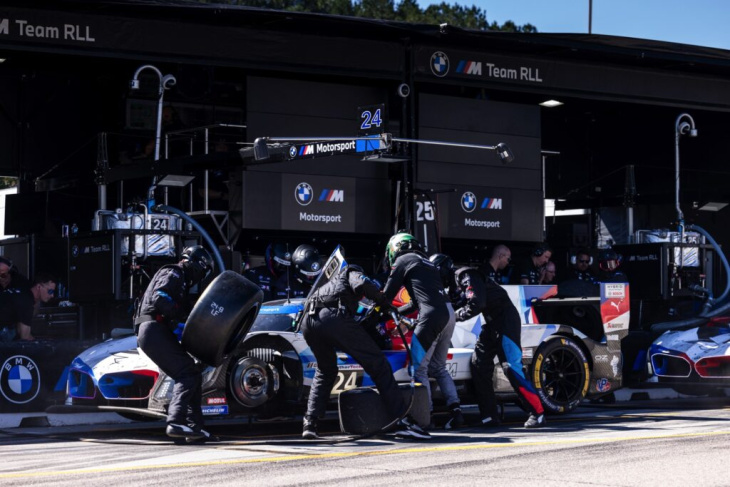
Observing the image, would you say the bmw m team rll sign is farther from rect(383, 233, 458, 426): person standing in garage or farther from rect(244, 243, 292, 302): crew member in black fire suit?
rect(383, 233, 458, 426): person standing in garage

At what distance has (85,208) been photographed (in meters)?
18.8

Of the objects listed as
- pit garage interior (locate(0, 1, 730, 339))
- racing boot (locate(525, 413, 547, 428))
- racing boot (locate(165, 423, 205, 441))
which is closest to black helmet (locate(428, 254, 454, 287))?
racing boot (locate(525, 413, 547, 428))

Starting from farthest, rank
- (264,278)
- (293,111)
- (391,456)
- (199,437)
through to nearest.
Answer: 1. (293,111)
2. (264,278)
3. (199,437)
4. (391,456)

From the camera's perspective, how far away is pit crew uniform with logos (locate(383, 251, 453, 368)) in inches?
441

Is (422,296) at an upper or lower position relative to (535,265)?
lower

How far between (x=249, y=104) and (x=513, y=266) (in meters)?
4.79

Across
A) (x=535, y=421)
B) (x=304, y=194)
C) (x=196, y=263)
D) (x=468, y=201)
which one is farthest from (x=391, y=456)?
(x=468, y=201)

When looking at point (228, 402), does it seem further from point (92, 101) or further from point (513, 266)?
point (92, 101)

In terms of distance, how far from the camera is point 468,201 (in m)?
18.8

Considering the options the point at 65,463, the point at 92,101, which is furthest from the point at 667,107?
the point at 65,463

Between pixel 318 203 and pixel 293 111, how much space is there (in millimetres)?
1449

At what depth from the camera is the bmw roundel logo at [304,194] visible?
57.3ft

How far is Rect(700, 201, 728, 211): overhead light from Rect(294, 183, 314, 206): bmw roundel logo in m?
8.67

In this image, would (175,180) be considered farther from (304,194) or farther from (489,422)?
(489,422)
